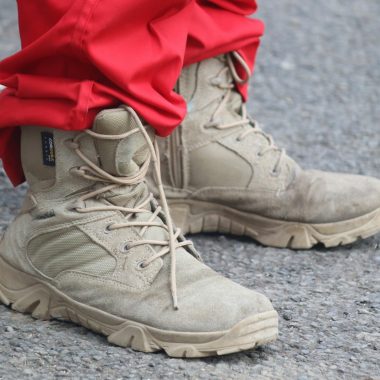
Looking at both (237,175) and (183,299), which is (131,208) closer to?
(183,299)

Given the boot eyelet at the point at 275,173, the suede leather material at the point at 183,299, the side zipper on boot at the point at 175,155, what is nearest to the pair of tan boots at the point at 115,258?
the suede leather material at the point at 183,299

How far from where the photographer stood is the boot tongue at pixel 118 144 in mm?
1585

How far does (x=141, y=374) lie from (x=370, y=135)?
59.2 inches

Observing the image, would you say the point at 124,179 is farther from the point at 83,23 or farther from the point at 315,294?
the point at 315,294

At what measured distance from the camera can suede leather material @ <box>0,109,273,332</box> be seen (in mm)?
1568

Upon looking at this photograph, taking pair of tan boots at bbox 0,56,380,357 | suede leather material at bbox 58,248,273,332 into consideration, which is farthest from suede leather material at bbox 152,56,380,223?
suede leather material at bbox 58,248,273,332

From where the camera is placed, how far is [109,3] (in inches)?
60.6

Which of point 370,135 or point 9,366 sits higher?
point 9,366

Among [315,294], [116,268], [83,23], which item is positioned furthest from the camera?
[315,294]

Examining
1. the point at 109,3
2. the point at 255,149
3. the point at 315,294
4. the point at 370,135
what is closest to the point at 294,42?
the point at 370,135

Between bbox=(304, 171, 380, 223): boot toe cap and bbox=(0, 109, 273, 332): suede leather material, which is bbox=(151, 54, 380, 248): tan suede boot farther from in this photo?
A: bbox=(0, 109, 273, 332): suede leather material

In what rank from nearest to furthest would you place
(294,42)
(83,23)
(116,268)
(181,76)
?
(83,23), (116,268), (181,76), (294,42)

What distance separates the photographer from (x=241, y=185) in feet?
6.71

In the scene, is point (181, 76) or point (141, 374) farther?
point (181, 76)
